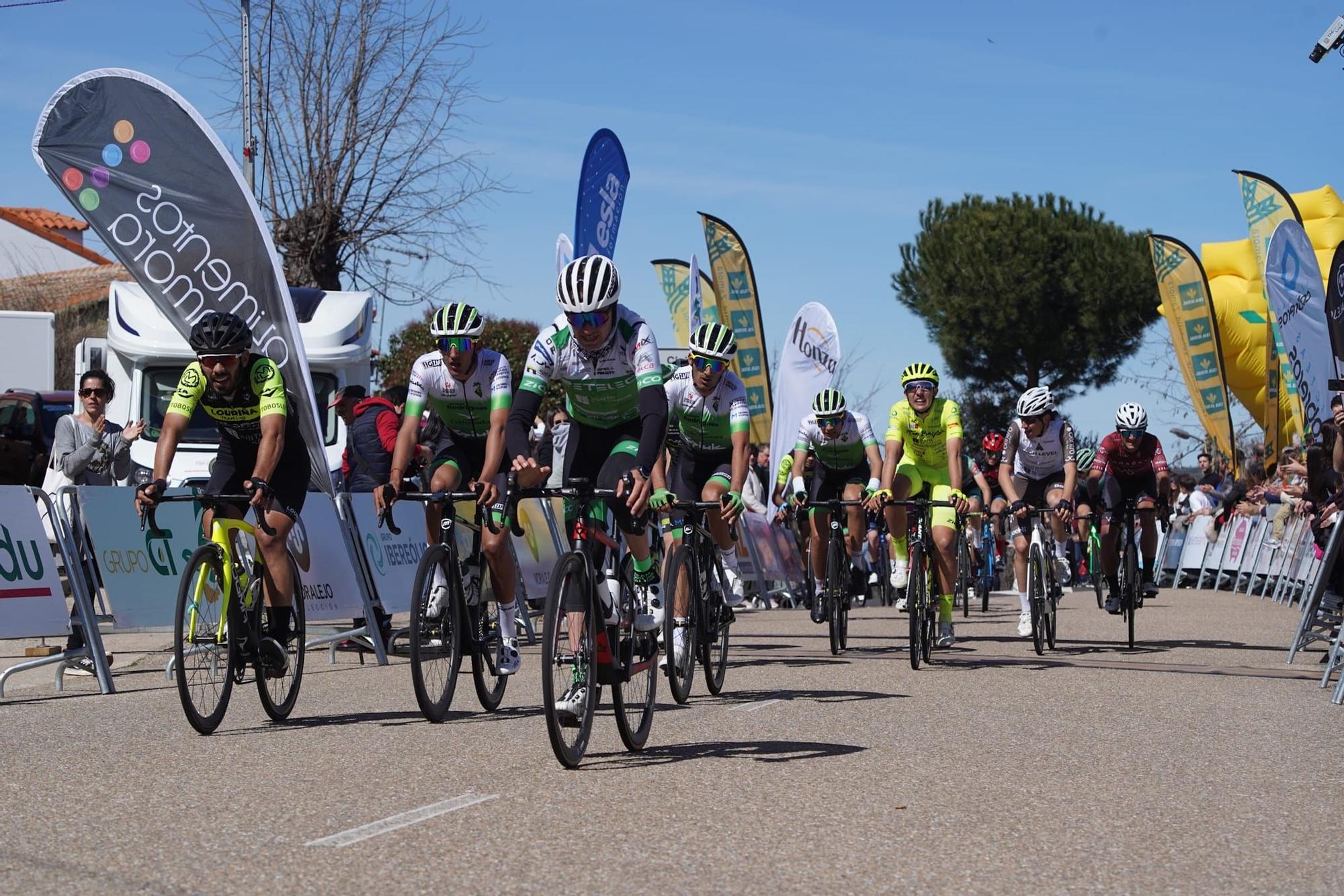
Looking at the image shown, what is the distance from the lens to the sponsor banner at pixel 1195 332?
103 feet

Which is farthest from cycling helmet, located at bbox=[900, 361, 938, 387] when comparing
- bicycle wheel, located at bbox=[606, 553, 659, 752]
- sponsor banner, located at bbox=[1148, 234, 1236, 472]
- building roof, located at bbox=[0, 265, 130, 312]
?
building roof, located at bbox=[0, 265, 130, 312]

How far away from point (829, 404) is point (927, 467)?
0.96m

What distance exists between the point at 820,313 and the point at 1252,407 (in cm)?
1492

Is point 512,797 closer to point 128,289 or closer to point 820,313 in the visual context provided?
point 128,289

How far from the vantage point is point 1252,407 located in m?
35.0

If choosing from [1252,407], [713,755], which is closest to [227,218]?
[713,755]

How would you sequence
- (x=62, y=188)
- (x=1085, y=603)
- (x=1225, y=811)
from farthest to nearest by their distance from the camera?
1. (x=1085, y=603)
2. (x=62, y=188)
3. (x=1225, y=811)

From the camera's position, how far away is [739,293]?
2708 cm

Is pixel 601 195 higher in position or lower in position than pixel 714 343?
higher

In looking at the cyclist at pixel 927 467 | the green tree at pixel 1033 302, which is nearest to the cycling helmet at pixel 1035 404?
the cyclist at pixel 927 467

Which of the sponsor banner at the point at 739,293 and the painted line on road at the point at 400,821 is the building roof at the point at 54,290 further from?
the painted line on road at the point at 400,821

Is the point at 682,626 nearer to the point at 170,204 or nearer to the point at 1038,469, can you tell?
the point at 1038,469

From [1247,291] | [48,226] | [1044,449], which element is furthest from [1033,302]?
[1044,449]

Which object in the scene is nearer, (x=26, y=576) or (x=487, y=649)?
(x=487, y=649)
